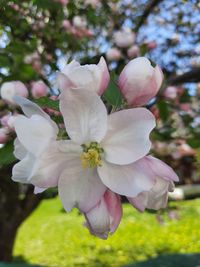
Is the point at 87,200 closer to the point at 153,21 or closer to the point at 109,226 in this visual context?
the point at 109,226

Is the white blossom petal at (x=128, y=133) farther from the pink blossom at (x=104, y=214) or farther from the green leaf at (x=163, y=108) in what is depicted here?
the green leaf at (x=163, y=108)

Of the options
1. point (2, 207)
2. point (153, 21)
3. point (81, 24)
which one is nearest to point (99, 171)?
point (81, 24)

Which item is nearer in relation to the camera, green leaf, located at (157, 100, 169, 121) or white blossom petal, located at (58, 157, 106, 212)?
white blossom petal, located at (58, 157, 106, 212)

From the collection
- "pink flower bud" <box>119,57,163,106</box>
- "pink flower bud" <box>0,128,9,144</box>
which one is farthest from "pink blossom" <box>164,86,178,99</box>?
"pink flower bud" <box>119,57,163,106</box>

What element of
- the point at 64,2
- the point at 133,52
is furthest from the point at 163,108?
the point at 64,2

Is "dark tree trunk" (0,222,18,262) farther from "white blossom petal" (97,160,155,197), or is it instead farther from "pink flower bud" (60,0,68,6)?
"white blossom petal" (97,160,155,197)

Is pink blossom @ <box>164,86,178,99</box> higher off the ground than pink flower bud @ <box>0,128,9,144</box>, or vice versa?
pink flower bud @ <box>0,128,9,144</box>

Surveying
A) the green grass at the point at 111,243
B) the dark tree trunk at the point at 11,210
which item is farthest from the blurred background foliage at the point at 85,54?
the green grass at the point at 111,243

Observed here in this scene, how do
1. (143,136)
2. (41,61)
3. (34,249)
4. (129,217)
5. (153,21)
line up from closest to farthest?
(143,136) < (41,61) < (153,21) < (34,249) < (129,217)

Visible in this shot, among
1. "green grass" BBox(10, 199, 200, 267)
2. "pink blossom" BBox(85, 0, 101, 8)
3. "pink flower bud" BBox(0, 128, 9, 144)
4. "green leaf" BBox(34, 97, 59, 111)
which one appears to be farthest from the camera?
"green grass" BBox(10, 199, 200, 267)
